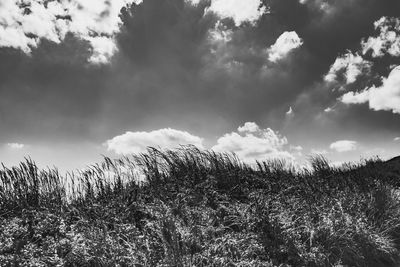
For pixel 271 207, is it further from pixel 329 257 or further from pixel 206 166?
pixel 206 166

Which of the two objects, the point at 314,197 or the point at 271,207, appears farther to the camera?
the point at 314,197

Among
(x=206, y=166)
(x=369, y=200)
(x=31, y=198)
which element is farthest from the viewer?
(x=206, y=166)

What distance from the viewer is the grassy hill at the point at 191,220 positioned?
4949mm

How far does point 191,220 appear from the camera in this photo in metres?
5.57

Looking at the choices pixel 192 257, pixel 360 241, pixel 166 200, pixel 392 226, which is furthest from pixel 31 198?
pixel 392 226

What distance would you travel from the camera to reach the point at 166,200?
657cm

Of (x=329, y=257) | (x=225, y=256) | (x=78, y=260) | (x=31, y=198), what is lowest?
(x=329, y=257)

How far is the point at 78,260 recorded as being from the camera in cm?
494

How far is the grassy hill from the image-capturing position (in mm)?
4949

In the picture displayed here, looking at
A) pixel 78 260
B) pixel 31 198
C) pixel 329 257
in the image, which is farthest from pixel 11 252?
pixel 329 257

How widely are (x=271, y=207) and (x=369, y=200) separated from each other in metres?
2.95

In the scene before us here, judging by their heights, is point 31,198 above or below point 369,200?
above

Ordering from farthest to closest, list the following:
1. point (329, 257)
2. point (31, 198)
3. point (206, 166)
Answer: point (206, 166), point (31, 198), point (329, 257)

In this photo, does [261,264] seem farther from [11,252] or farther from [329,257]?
[11,252]
